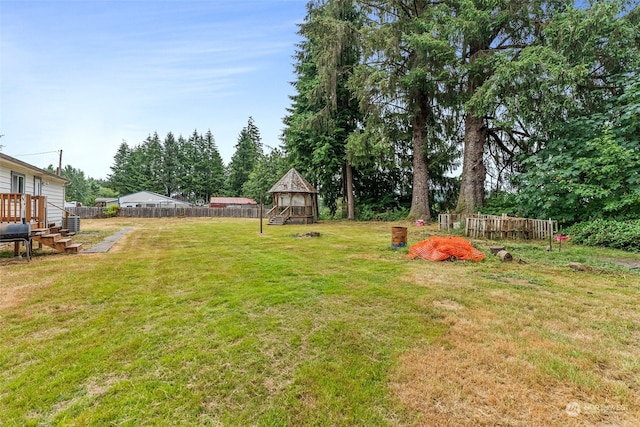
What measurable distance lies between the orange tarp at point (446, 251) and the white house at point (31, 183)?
34.3ft

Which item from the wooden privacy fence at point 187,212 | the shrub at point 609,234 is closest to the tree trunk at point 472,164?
the shrub at point 609,234

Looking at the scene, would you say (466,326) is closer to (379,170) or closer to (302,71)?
(379,170)

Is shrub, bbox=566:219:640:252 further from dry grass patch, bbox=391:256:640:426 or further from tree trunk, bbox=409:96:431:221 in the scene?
tree trunk, bbox=409:96:431:221

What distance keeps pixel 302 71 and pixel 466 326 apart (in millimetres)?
24590

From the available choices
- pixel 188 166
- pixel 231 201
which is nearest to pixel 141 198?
pixel 231 201

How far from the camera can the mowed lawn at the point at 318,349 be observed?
2025 mm

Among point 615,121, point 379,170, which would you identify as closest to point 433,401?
point 615,121

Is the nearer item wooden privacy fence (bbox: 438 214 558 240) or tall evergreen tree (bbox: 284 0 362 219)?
wooden privacy fence (bbox: 438 214 558 240)

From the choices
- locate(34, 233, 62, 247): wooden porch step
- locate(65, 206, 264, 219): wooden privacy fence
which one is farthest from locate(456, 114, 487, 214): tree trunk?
locate(65, 206, 264, 219): wooden privacy fence

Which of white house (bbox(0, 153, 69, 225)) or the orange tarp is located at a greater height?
white house (bbox(0, 153, 69, 225))

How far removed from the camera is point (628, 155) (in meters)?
9.16

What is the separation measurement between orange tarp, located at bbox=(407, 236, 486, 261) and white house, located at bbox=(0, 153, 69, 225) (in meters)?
10.4

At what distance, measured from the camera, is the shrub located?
322 inches

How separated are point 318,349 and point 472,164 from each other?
15014 mm
